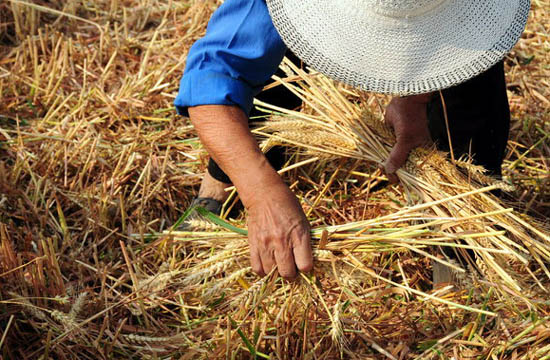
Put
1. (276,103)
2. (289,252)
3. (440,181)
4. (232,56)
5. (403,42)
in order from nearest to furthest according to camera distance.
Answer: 1. (403,42)
2. (289,252)
3. (232,56)
4. (440,181)
5. (276,103)

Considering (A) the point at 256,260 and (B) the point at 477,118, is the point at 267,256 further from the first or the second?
(B) the point at 477,118

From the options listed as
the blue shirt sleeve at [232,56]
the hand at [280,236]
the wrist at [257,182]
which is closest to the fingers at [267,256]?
the hand at [280,236]

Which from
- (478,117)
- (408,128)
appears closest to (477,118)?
(478,117)

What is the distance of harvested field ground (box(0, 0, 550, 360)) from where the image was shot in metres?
1.41

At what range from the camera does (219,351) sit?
136 centimetres

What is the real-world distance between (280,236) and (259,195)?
0.37 ft

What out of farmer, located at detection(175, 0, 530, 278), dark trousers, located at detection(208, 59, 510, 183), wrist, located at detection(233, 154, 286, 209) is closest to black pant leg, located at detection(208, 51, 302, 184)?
dark trousers, located at detection(208, 59, 510, 183)

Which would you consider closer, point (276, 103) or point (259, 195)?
point (259, 195)

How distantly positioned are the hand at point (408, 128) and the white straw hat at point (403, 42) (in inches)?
15.2

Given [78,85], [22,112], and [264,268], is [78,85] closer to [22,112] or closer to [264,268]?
[22,112]

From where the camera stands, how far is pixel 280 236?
1301mm

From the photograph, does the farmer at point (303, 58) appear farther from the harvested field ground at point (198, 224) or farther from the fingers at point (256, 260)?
the harvested field ground at point (198, 224)

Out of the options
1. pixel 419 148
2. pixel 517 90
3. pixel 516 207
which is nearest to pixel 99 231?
pixel 419 148

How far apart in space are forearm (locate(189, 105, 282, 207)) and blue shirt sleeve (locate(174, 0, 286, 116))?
3 centimetres
